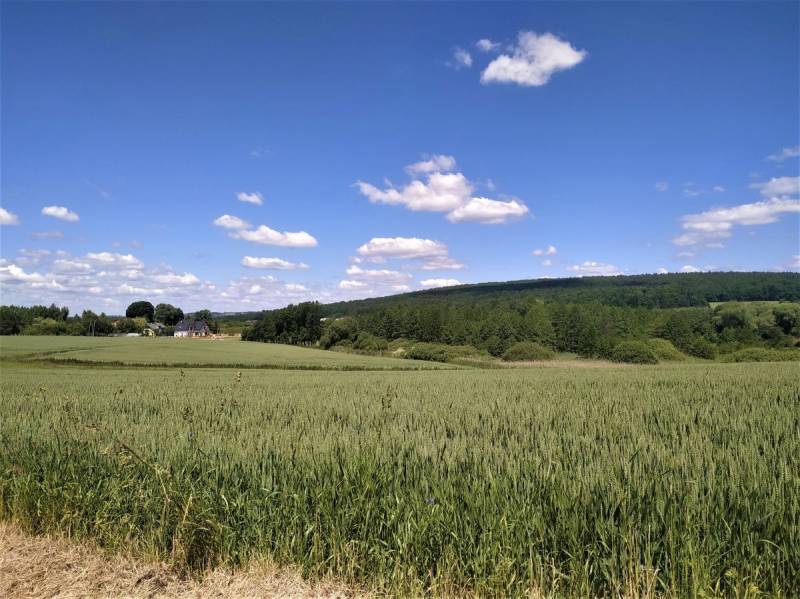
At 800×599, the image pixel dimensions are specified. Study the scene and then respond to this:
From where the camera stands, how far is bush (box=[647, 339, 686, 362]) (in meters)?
70.1

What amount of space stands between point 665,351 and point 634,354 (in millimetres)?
7729

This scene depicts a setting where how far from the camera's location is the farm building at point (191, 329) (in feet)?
403

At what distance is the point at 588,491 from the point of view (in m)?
3.93

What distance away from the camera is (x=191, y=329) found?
127 m

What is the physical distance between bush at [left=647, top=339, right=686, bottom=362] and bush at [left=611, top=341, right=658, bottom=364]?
8.42ft

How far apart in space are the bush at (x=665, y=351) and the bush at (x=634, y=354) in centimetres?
257

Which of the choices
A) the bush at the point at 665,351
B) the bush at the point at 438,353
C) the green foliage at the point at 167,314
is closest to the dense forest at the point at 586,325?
the bush at the point at 665,351

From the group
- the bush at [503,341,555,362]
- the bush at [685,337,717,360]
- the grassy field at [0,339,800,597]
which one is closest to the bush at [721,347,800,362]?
the bush at [685,337,717,360]

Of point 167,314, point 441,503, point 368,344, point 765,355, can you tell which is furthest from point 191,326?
point 441,503

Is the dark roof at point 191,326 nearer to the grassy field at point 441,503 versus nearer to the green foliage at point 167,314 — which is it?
the green foliage at point 167,314

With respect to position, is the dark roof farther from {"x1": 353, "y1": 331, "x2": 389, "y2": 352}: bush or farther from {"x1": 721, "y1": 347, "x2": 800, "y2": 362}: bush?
{"x1": 721, "y1": 347, "x2": 800, "y2": 362}: bush

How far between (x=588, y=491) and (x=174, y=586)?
3.47m

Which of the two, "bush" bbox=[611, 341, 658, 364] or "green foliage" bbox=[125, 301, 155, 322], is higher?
"green foliage" bbox=[125, 301, 155, 322]

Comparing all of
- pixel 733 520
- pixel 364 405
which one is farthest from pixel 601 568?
pixel 364 405
